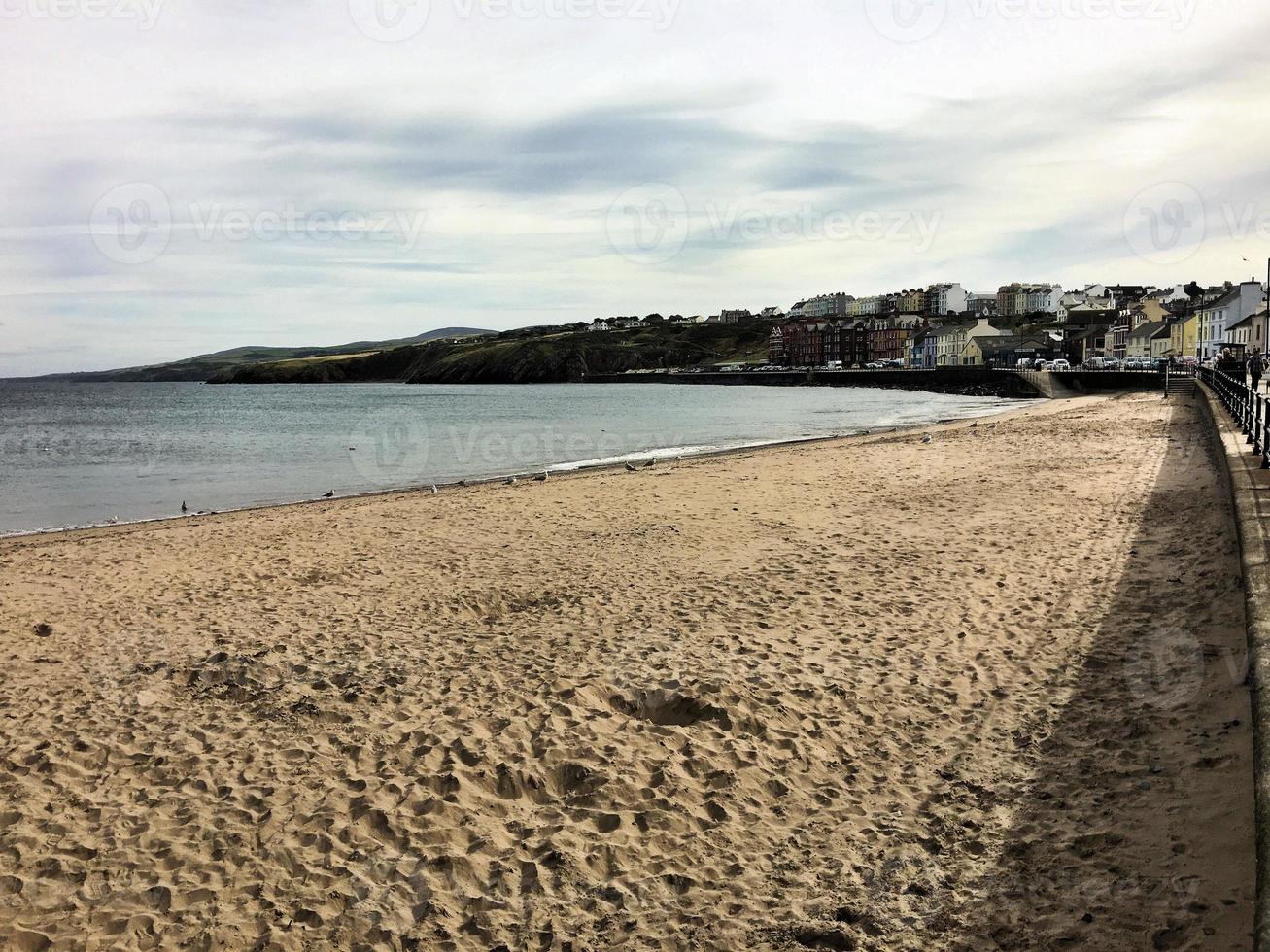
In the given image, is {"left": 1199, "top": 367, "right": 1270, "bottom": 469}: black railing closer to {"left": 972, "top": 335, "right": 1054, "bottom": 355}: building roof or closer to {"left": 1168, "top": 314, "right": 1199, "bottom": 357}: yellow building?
{"left": 1168, "top": 314, "right": 1199, "bottom": 357}: yellow building

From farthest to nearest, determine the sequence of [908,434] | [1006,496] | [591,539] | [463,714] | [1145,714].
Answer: [908,434] → [1006,496] → [591,539] → [463,714] → [1145,714]

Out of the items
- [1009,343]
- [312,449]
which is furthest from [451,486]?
[1009,343]

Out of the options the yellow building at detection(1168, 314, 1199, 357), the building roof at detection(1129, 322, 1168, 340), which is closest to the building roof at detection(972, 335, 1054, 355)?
the building roof at detection(1129, 322, 1168, 340)

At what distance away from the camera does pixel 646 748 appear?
19.7ft

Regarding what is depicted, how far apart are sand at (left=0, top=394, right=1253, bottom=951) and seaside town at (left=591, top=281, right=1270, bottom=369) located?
66806 millimetres

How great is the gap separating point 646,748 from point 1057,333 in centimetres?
15186

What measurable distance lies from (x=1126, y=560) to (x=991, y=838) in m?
6.84

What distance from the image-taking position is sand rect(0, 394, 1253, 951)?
14.2ft

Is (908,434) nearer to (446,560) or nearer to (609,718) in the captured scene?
(446,560)

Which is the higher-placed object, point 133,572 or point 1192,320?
point 1192,320

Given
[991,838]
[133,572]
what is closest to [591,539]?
[133,572]

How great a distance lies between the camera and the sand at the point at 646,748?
432 centimetres

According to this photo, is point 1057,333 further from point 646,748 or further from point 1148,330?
point 646,748

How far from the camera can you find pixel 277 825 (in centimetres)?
514
